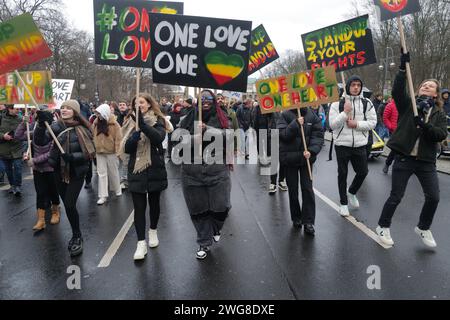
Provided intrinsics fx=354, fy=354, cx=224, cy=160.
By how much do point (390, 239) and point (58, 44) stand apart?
4636cm

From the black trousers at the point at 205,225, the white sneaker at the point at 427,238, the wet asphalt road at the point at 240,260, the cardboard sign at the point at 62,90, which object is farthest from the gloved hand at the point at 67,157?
the cardboard sign at the point at 62,90

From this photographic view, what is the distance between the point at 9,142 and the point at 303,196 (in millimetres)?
6043

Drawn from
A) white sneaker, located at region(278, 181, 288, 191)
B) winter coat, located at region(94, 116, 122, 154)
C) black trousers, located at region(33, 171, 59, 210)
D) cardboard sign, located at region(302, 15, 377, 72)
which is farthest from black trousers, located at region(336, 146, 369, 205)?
black trousers, located at region(33, 171, 59, 210)

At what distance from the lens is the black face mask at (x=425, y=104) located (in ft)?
13.3

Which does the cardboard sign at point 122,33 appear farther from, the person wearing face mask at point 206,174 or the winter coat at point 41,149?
the winter coat at point 41,149

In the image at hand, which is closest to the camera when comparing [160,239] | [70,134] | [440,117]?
[440,117]

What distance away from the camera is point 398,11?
13.9 feet

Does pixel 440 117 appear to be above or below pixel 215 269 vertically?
above

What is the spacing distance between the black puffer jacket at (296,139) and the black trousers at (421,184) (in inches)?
39.9

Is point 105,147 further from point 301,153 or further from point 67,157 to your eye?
point 301,153

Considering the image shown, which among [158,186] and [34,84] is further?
[34,84]
